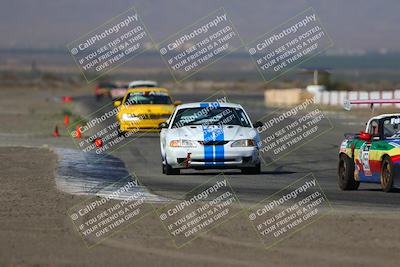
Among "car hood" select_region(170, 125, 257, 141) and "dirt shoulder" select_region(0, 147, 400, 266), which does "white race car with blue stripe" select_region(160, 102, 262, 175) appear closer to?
"car hood" select_region(170, 125, 257, 141)

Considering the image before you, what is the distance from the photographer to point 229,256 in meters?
11.2

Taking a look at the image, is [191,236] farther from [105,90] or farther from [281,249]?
[105,90]

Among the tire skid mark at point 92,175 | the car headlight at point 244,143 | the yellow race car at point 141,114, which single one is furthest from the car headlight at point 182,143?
the yellow race car at point 141,114

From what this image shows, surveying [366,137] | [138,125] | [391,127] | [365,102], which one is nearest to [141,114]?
[138,125]

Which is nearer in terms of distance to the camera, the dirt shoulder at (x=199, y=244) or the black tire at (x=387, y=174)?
the dirt shoulder at (x=199, y=244)

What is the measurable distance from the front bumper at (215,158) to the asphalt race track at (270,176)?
22 centimetres

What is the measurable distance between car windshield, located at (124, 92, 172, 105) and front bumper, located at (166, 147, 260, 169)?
1284 centimetres

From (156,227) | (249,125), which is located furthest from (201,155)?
(156,227)

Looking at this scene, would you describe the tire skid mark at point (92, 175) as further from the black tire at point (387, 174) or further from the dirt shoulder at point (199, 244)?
the black tire at point (387, 174)

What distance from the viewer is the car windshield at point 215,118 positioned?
21422 millimetres

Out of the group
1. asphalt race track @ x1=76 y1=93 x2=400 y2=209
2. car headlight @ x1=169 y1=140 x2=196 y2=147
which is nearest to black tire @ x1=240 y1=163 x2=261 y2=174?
asphalt race track @ x1=76 y1=93 x2=400 y2=209

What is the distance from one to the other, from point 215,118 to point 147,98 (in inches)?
486

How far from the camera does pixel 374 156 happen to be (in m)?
17.1

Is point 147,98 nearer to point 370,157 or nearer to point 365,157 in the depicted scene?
point 365,157
